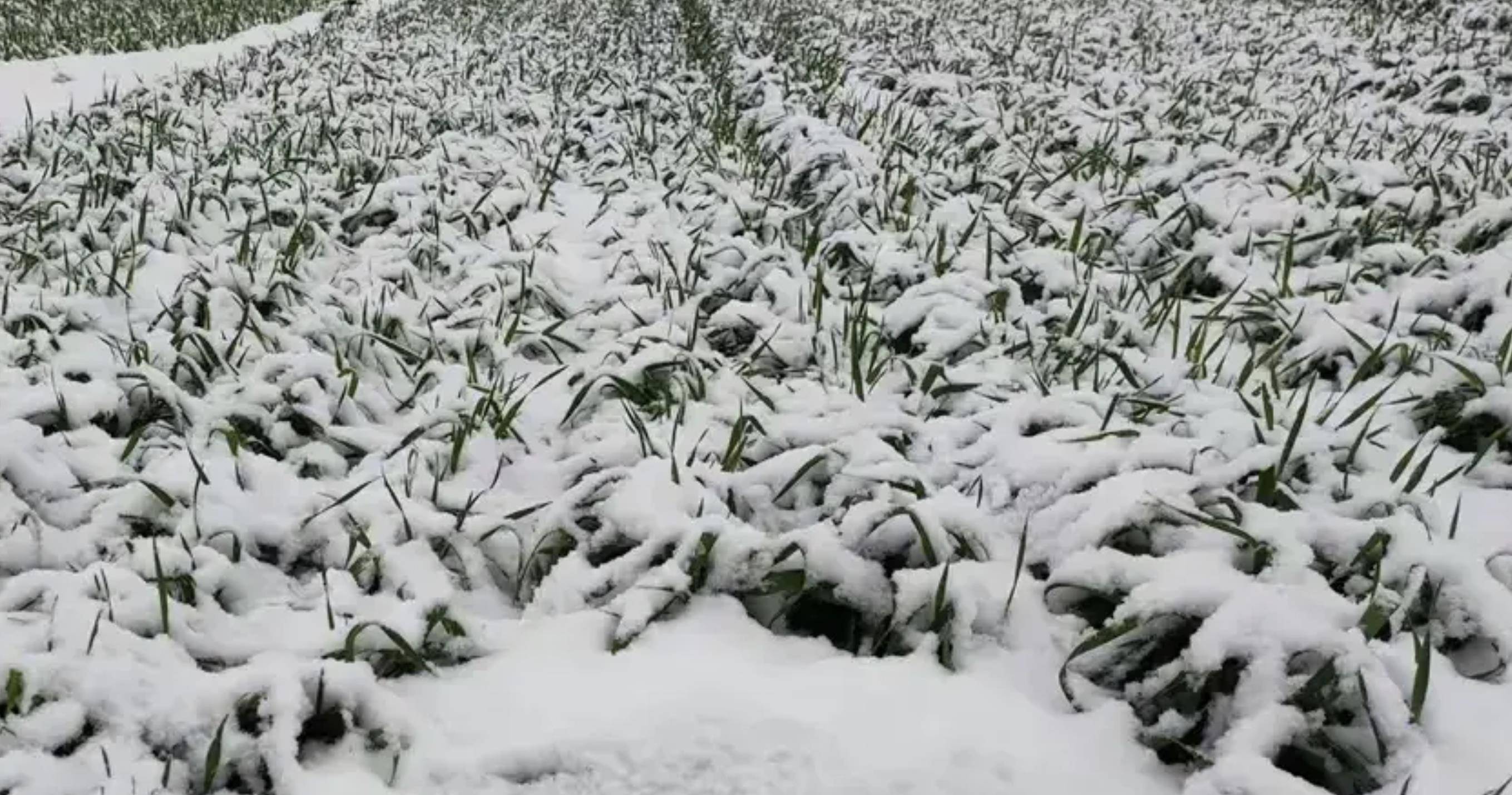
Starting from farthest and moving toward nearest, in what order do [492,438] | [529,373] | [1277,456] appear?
[529,373] → [492,438] → [1277,456]

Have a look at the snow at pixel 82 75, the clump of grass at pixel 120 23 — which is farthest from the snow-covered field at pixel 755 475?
the clump of grass at pixel 120 23

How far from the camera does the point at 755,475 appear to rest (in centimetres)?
237

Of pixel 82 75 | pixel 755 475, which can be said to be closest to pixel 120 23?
pixel 82 75

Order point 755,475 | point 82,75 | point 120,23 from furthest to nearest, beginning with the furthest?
1. point 120,23
2. point 82,75
3. point 755,475

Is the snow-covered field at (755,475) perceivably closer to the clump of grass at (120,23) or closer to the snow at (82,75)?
the snow at (82,75)

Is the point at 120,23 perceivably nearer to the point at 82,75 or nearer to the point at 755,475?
the point at 82,75

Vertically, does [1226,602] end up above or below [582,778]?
above

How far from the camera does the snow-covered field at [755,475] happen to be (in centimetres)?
169

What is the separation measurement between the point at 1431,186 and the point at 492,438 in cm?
425

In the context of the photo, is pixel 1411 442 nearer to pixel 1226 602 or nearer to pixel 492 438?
pixel 1226 602

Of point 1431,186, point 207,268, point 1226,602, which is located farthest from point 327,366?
point 1431,186

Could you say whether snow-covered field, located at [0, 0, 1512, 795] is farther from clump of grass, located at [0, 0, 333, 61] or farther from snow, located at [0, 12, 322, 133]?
clump of grass, located at [0, 0, 333, 61]

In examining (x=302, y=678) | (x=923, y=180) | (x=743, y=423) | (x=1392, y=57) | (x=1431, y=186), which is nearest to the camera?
(x=302, y=678)

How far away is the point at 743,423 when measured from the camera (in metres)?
2.50
